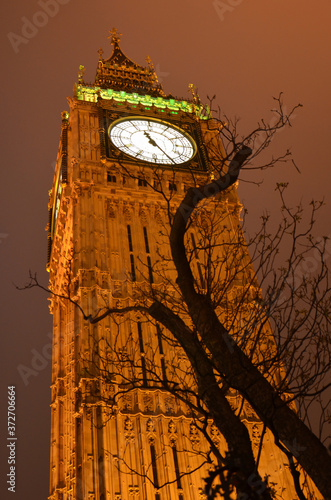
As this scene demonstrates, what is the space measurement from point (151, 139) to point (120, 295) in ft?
29.1

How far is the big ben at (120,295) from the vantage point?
18984 mm

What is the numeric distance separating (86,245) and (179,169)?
6174mm

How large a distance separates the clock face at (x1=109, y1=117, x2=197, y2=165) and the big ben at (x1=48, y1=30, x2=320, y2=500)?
6 centimetres

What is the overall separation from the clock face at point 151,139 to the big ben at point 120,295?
0.19 ft

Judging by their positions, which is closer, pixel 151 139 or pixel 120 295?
pixel 120 295

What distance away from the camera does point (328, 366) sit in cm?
749

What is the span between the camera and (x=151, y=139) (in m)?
29.6

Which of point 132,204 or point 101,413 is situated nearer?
point 101,413

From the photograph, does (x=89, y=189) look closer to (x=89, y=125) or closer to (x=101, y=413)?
(x=89, y=125)

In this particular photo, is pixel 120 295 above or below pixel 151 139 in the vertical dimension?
below

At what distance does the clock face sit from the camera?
96.6ft

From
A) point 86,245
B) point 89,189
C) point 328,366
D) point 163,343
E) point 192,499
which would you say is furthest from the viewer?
point 89,189

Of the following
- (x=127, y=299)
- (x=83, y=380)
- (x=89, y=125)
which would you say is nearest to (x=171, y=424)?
(x=83, y=380)

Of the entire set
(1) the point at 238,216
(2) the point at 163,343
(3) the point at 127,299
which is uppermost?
(1) the point at 238,216
